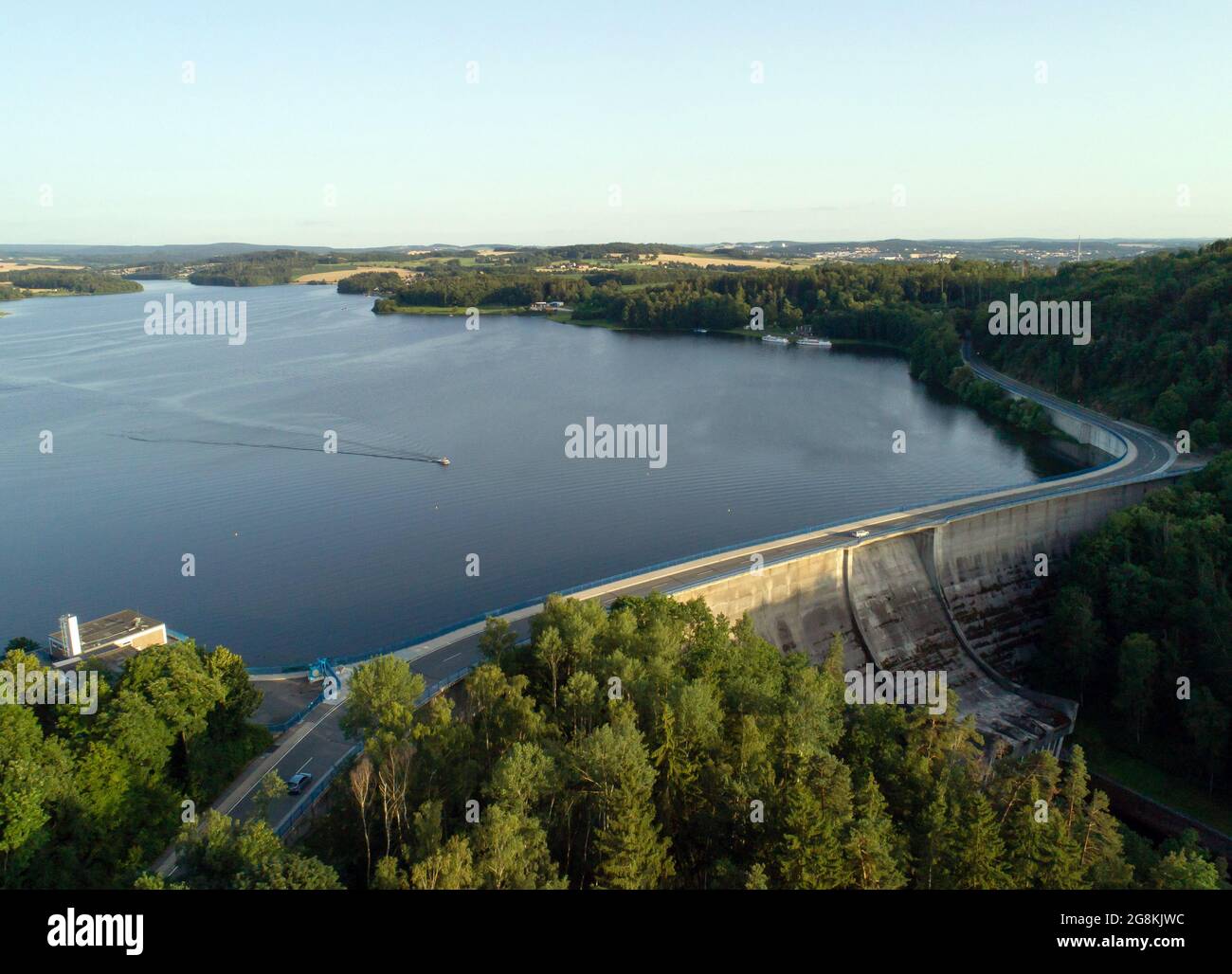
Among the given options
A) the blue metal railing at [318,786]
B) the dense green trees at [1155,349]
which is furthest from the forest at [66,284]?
the blue metal railing at [318,786]

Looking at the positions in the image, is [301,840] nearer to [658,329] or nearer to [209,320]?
[658,329]

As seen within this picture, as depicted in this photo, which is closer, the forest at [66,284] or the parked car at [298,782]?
the parked car at [298,782]

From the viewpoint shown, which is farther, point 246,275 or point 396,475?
point 246,275

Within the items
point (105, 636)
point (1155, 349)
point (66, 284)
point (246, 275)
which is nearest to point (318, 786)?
point (105, 636)

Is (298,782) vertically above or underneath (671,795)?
underneath

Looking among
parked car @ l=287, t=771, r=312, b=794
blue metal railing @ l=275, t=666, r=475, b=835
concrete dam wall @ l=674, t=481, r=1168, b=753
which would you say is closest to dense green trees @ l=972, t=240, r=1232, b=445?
concrete dam wall @ l=674, t=481, r=1168, b=753

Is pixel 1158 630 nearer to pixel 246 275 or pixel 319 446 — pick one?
pixel 319 446

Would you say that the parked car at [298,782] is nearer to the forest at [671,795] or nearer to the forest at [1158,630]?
the forest at [671,795]

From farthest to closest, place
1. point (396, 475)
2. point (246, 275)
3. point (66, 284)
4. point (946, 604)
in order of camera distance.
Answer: point (246, 275), point (66, 284), point (396, 475), point (946, 604)
